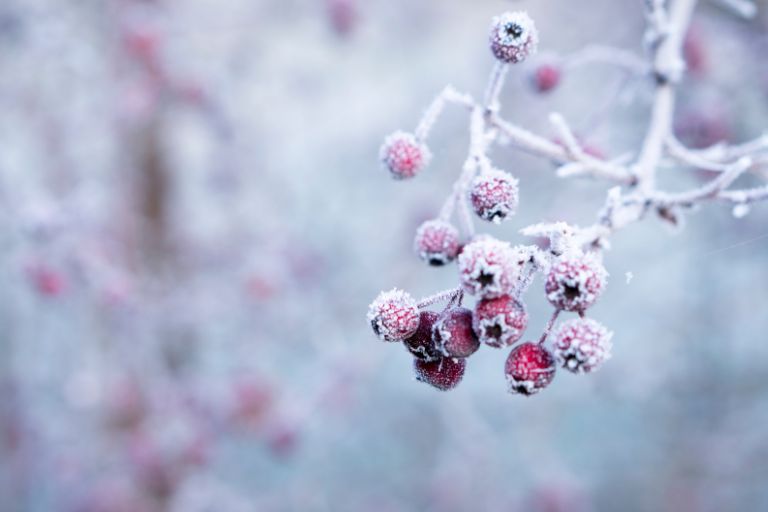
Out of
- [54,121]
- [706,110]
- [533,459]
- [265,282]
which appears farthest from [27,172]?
[706,110]

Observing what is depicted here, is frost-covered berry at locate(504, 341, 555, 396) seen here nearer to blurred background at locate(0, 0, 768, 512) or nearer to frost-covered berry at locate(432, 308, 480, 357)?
frost-covered berry at locate(432, 308, 480, 357)

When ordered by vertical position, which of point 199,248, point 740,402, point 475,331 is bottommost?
point 475,331

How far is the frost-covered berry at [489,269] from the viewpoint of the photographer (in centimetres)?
109

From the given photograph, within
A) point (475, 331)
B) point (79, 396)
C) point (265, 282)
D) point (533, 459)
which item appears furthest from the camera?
point (533, 459)

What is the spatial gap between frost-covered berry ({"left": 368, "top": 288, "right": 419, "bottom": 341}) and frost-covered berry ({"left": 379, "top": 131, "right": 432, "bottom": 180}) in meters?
0.32

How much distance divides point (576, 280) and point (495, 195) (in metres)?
0.22

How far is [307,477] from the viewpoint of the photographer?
4.99 meters

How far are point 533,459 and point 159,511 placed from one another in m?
2.28

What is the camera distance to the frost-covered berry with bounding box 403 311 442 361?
1.24 meters

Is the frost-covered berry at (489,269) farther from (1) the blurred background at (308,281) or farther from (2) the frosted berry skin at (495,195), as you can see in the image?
(1) the blurred background at (308,281)

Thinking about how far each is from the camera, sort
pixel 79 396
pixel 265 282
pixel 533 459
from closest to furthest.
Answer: pixel 265 282 < pixel 79 396 < pixel 533 459

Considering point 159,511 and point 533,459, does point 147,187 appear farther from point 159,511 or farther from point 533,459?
point 533,459

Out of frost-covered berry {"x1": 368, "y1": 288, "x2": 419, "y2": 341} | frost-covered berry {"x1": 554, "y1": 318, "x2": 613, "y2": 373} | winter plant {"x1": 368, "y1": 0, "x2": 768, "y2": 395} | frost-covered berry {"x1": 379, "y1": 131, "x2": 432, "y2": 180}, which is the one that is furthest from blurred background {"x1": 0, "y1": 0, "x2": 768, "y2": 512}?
frost-covered berry {"x1": 368, "y1": 288, "x2": 419, "y2": 341}

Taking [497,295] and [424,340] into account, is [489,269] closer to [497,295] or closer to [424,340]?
[497,295]
